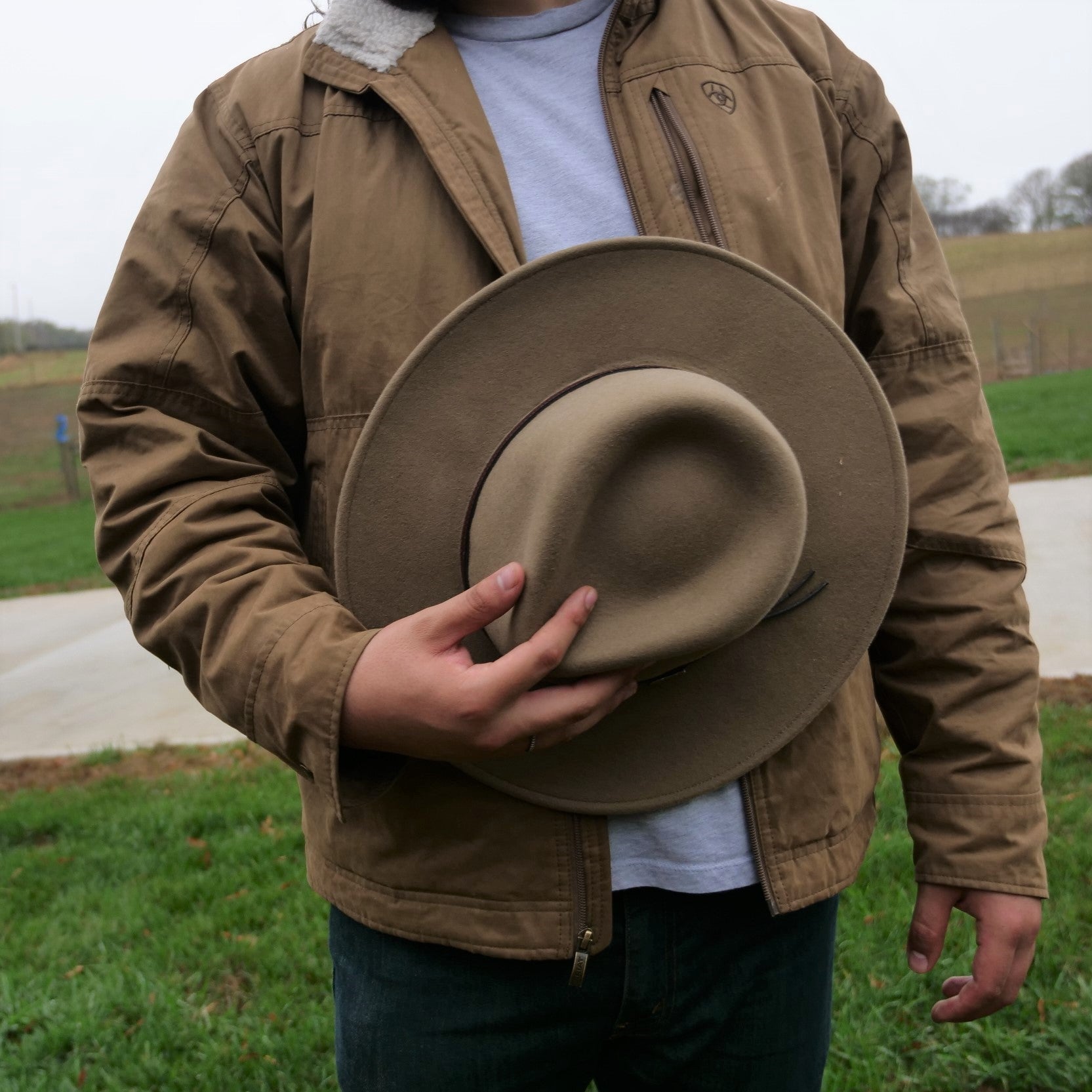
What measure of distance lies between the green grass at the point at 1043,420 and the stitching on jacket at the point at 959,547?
805 cm

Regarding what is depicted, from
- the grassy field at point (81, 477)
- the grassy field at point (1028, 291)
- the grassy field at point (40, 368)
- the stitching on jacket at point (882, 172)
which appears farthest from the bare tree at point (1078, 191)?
the stitching on jacket at point (882, 172)

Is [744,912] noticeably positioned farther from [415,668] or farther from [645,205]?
[645,205]

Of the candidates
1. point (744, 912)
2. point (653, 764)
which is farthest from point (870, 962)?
point (653, 764)

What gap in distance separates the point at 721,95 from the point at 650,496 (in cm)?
58

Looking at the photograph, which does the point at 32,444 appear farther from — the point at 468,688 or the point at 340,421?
the point at 468,688

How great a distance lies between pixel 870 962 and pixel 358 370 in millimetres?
2324

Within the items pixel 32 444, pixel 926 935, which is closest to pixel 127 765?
pixel 926 935

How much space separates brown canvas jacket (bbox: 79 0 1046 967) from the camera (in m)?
1.21

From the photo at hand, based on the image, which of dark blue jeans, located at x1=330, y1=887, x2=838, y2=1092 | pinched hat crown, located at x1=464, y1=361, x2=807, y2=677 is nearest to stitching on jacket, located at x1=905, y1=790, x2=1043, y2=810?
dark blue jeans, located at x1=330, y1=887, x2=838, y2=1092

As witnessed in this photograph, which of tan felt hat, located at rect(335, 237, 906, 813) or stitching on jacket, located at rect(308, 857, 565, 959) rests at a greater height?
tan felt hat, located at rect(335, 237, 906, 813)

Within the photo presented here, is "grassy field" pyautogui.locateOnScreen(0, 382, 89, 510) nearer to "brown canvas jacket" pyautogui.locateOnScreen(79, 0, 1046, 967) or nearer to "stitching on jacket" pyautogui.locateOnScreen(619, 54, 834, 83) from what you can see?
"brown canvas jacket" pyautogui.locateOnScreen(79, 0, 1046, 967)

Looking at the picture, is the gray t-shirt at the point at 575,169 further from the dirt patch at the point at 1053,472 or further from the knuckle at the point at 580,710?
the dirt patch at the point at 1053,472

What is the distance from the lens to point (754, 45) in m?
1.43

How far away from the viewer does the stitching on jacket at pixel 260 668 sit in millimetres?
1137
